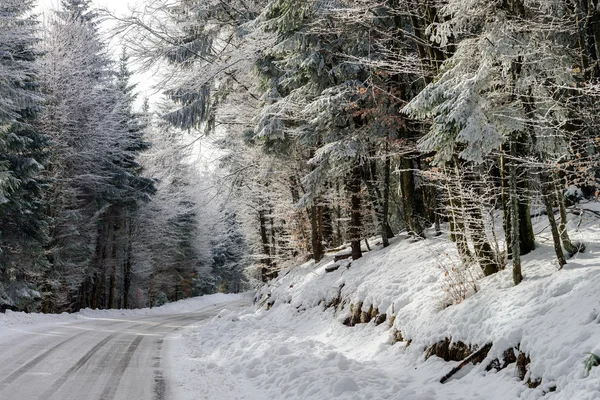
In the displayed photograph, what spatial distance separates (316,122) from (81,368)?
27.6 feet

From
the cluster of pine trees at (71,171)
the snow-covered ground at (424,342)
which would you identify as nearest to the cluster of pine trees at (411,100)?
the snow-covered ground at (424,342)

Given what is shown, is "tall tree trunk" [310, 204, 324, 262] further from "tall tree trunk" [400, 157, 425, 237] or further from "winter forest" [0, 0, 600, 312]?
"tall tree trunk" [400, 157, 425, 237]

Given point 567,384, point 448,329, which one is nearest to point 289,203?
point 448,329

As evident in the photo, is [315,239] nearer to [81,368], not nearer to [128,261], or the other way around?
[81,368]

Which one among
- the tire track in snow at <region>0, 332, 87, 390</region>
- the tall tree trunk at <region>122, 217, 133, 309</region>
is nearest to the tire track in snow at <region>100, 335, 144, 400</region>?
the tire track in snow at <region>0, 332, 87, 390</region>

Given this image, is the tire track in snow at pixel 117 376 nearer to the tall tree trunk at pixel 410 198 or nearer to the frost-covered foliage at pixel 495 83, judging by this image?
the frost-covered foliage at pixel 495 83

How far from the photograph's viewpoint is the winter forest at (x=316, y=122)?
6750 millimetres

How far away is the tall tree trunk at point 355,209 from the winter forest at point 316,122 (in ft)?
0.21

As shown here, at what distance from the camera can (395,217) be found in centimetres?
2128

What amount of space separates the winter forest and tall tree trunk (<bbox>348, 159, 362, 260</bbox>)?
0.06 m

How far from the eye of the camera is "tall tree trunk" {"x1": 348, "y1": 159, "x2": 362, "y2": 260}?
43.7 ft

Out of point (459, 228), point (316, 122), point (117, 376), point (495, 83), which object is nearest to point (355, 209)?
point (316, 122)

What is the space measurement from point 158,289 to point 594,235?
Answer: 39.3m

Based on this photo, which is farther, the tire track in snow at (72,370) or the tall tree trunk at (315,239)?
the tall tree trunk at (315,239)
